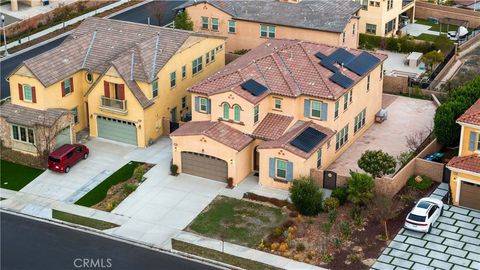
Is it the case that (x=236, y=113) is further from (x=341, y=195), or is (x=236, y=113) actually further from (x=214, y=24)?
(x=214, y=24)

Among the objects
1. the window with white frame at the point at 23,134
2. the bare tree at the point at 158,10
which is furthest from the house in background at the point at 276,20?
the window with white frame at the point at 23,134

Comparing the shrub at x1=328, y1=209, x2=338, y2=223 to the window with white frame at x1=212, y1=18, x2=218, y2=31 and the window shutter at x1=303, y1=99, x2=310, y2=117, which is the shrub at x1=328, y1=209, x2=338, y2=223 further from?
the window with white frame at x1=212, y1=18, x2=218, y2=31

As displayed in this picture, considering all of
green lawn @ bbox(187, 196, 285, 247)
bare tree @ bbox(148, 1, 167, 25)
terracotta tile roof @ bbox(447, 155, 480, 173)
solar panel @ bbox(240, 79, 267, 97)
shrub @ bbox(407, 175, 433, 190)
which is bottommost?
green lawn @ bbox(187, 196, 285, 247)

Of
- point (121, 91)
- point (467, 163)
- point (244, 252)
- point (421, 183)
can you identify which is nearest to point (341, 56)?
point (421, 183)

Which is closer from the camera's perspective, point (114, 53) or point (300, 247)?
point (300, 247)

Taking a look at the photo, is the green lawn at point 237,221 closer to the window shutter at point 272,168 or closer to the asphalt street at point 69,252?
the window shutter at point 272,168

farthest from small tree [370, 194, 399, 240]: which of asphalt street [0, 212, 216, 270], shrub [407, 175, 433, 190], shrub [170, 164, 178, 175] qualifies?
shrub [170, 164, 178, 175]
